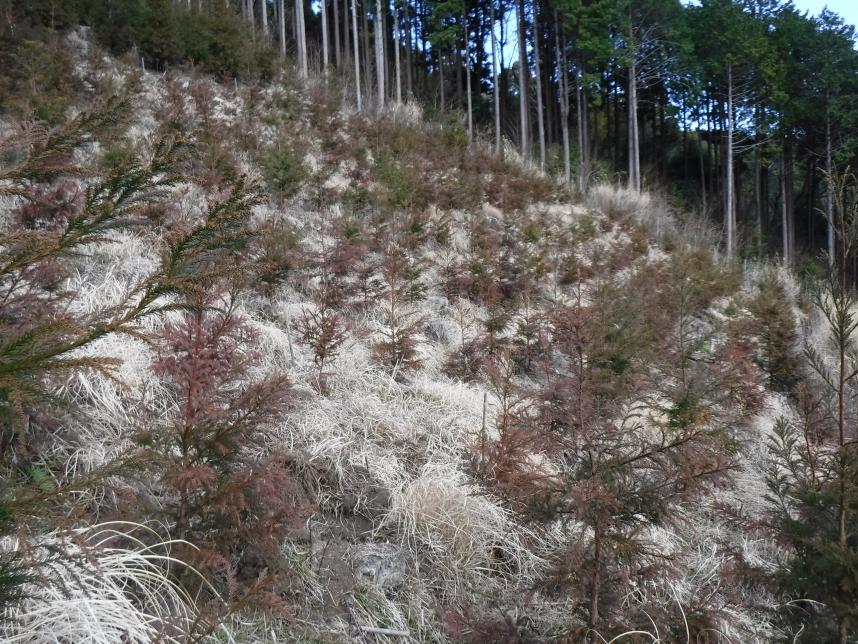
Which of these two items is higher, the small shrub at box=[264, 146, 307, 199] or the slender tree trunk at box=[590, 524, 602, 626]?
the small shrub at box=[264, 146, 307, 199]

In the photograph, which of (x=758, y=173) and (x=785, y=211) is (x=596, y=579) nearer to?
(x=785, y=211)

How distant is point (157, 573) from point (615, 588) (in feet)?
6.27

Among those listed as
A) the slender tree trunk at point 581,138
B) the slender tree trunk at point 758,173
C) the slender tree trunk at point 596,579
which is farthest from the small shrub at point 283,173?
the slender tree trunk at point 758,173

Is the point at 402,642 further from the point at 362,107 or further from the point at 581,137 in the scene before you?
the point at 581,137

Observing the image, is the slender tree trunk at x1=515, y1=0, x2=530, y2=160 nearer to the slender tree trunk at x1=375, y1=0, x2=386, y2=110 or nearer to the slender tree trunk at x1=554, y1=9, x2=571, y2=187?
the slender tree trunk at x1=554, y1=9, x2=571, y2=187

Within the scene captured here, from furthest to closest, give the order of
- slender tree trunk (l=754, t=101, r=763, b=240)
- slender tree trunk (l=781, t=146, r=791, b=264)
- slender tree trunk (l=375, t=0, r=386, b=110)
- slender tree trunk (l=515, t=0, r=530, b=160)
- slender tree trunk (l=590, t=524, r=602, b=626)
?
1. slender tree trunk (l=781, t=146, r=791, b=264)
2. slender tree trunk (l=754, t=101, r=763, b=240)
3. slender tree trunk (l=515, t=0, r=530, b=160)
4. slender tree trunk (l=375, t=0, r=386, b=110)
5. slender tree trunk (l=590, t=524, r=602, b=626)

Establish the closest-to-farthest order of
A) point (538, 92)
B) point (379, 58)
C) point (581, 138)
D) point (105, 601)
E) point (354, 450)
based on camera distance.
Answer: point (105, 601), point (354, 450), point (379, 58), point (538, 92), point (581, 138)

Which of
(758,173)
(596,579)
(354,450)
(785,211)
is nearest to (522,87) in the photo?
(785,211)

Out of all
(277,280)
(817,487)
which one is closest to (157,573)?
(817,487)

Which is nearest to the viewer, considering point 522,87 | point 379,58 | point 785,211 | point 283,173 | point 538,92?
point 283,173

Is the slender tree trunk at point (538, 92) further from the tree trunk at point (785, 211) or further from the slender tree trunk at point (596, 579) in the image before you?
the slender tree trunk at point (596, 579)

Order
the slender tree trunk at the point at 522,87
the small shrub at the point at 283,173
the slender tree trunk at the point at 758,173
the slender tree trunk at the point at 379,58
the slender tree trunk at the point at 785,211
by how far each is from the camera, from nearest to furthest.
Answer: the small shrub at the point at 283,173 → the slender tree trunk at the point at 379,58 → the slender tree trunk at the point at 522,87 → the slender tree trunk at the point at 758,173 → the slender tree trunk at the point at 785,211

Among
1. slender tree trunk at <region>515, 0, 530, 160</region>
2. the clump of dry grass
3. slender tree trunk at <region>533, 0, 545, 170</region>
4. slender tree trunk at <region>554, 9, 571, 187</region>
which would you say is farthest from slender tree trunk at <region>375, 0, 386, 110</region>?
the clump of dry grass

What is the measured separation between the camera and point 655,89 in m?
25.5
